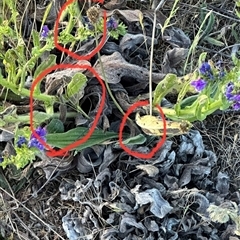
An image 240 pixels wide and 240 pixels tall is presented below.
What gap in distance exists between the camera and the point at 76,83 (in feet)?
4.37

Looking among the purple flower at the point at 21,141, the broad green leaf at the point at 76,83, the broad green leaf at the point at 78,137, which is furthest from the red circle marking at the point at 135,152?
the purple flower at the point at 21,141

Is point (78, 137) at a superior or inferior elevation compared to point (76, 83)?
inferior

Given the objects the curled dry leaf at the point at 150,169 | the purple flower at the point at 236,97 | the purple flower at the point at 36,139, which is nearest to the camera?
the purple flower at the point at 236,97

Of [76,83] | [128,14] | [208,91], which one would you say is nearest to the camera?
[208,91]

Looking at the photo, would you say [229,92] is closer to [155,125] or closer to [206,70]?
[206,70]

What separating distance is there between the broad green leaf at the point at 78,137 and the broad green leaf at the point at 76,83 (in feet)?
0.37

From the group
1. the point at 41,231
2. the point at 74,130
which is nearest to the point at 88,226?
the point at 41,231

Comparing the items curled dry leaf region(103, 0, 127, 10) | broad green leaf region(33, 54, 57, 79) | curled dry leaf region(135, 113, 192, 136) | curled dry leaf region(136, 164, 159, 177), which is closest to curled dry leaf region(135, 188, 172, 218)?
curled dry leaf region(136, 164, 159, 177)

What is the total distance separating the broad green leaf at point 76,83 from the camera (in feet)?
4.33

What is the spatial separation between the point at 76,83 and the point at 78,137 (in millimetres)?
170

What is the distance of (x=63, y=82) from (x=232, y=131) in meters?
0.57

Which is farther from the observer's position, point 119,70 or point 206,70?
point 119,70

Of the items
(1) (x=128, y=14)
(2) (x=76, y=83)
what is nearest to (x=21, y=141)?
(2) (x=76, y=83)

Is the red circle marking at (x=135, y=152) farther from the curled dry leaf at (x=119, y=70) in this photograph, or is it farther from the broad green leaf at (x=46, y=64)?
the broad green leaf at (x=46, y=64)
